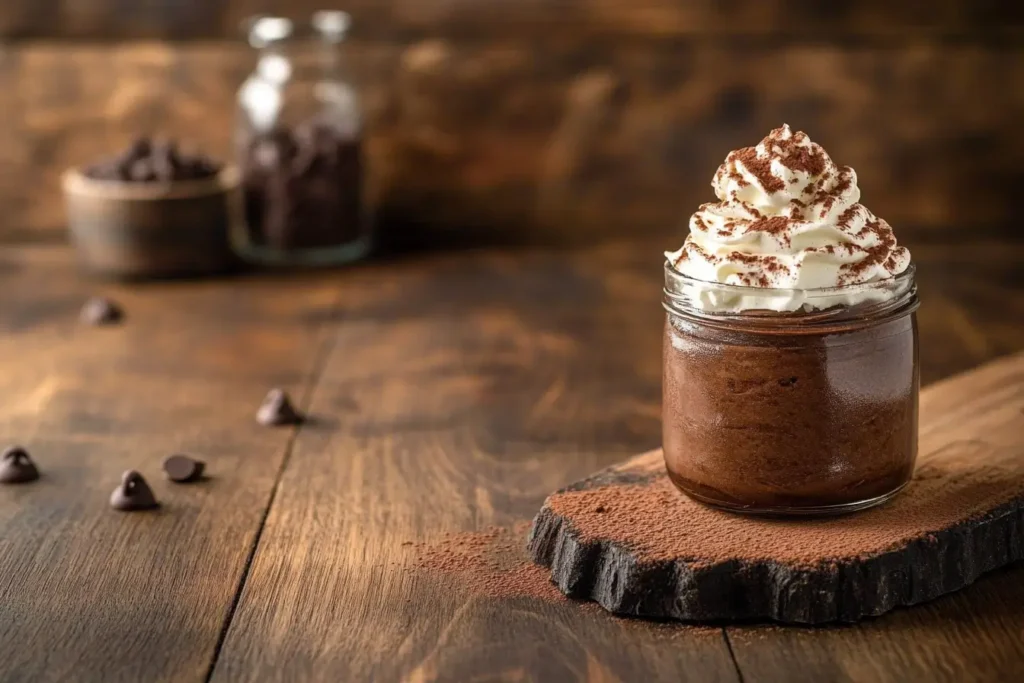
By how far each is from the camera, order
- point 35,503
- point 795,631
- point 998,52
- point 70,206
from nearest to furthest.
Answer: point 795,631
point 35,503
point 70,206
point 998,52

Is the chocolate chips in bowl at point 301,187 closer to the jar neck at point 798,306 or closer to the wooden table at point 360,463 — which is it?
the wooden table at point 360,463

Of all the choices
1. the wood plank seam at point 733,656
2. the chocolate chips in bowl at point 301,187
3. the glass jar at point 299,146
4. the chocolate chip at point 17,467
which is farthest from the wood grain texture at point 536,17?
the wood plank seam at point 733,656

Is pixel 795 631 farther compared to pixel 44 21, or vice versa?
pixel 44 21

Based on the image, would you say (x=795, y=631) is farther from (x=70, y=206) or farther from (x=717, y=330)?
(x=70, y=206)

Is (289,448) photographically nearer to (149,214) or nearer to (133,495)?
(133,495)

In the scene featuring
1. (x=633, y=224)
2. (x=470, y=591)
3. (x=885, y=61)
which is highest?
(x=885, y=61)

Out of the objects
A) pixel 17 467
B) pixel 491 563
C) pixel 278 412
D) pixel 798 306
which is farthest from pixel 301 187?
pixel 798 306

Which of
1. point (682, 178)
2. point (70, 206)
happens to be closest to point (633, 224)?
point (682, 178)

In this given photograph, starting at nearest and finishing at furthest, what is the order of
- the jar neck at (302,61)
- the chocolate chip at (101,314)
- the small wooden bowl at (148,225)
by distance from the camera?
the chocolate chip at (101,314)
the small wooden bowl at (148,225)
the jar neck at (302,61)

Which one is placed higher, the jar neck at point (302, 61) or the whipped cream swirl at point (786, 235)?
the whipped cream swirl at point (786, 235)
